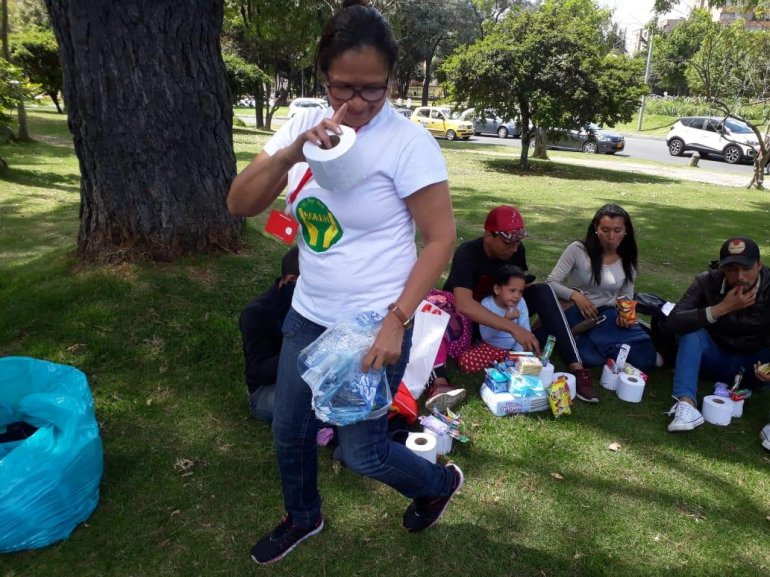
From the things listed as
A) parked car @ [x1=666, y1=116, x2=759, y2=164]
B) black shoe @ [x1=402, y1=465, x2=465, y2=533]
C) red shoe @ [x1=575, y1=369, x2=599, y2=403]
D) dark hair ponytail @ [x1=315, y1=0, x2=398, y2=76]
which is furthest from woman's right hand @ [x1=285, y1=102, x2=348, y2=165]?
parked car @ [x1=666, y1=116, x2=759, y2=164]

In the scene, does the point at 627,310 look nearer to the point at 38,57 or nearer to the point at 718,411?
the point at 718,411

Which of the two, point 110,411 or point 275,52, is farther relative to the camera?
point 275,52

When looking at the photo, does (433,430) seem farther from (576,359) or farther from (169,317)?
(169,317)

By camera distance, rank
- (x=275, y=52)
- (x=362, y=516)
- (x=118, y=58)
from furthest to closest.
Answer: (x=275, y=52)
(x=118, y=58)
(x=362, y=516)

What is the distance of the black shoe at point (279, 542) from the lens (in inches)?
81.0

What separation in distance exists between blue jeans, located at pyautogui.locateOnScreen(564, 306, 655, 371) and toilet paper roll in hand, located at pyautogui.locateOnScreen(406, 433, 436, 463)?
1578 mm

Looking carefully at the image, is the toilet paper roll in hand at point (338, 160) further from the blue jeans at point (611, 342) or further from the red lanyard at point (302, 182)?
the blue jeans at point (611, 342)

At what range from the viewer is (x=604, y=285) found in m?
3.77

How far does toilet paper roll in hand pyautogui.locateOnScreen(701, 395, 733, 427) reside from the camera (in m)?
3.11

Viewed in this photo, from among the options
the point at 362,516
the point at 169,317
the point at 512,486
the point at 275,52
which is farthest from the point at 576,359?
the point at 275,52

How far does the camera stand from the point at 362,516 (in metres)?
2.32

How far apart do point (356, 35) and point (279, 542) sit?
1.73 m

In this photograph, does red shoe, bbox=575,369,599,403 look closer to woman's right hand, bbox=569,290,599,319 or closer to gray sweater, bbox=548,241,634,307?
woman's right hand, bbox=569,290,599,319

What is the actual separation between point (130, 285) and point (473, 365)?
2.19 meters
